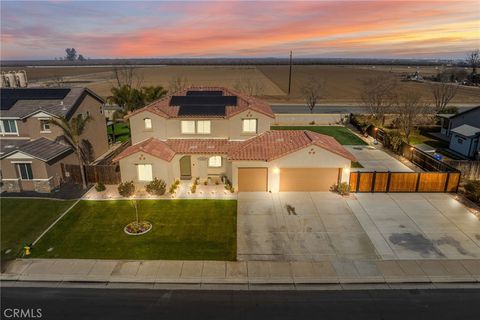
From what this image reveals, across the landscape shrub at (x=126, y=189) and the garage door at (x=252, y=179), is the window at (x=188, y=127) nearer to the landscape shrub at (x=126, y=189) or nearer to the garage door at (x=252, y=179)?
the garage door at (x=252, y=179)

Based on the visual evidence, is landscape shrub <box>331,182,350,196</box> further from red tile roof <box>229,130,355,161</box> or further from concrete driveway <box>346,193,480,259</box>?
red tile roof <box>229,130,355,161</box>

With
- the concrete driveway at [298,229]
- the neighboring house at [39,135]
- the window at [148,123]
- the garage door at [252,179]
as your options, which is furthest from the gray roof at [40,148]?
the concrete driveway at [298,229]

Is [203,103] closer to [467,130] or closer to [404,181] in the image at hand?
[404,181]

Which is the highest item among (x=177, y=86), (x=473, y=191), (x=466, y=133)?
(x=177, y=86)

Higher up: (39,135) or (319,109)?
(39,135)

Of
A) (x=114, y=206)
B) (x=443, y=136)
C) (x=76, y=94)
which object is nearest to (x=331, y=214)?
(x=114, y=206)

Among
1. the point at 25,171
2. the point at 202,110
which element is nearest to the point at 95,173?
the point at 25,171

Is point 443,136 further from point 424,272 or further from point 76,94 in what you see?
point 76,94
